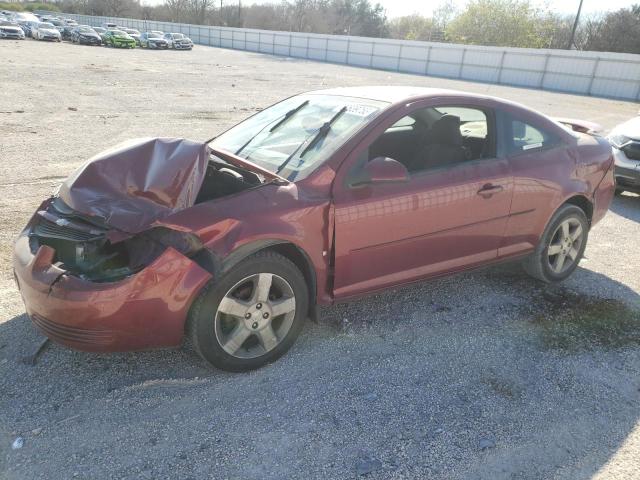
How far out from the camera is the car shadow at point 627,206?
22.7ft

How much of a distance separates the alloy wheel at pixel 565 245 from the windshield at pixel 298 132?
2041mm

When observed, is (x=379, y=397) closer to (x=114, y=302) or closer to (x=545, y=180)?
(x=114, y=302)

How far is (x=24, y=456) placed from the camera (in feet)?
7.82

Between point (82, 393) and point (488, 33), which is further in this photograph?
point (488, 33)

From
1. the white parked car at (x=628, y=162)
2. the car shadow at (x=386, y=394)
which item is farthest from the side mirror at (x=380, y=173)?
the white parked car at (x=628, y=162)

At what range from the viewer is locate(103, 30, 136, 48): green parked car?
4122cm

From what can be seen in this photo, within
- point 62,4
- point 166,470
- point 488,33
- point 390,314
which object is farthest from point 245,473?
point 62,4

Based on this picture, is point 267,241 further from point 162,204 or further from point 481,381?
point 481,381

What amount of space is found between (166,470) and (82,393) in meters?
0.79

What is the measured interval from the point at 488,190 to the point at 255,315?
1959mm

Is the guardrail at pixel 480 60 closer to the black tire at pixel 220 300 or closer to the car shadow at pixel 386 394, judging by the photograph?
the car shadow at pixel 386 394

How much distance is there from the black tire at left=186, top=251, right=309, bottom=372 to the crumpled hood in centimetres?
48

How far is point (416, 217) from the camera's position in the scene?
3461mm

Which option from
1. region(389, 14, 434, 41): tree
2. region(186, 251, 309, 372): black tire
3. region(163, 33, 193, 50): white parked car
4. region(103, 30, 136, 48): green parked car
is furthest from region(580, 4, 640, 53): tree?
region(186, 251, 309, 372): black tire
